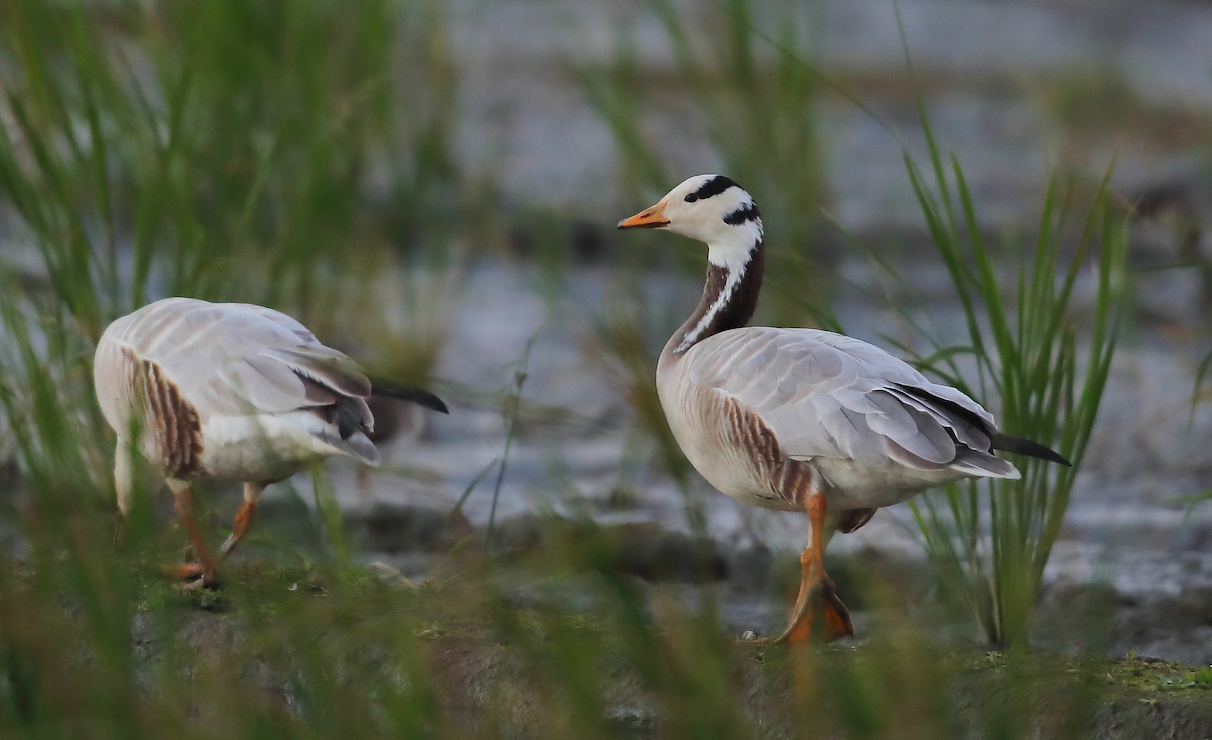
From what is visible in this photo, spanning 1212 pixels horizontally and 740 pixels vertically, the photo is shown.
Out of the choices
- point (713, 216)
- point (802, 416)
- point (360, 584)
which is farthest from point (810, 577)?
point (360, 584)

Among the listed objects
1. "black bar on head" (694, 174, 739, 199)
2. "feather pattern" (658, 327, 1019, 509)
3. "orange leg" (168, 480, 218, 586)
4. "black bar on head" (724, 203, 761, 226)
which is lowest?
"orange leg" (168, 480, 218, 586)

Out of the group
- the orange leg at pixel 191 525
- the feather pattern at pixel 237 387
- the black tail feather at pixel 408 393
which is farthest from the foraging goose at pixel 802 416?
the orange leg at pixel 191 525

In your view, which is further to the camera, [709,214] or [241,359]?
[709,214]

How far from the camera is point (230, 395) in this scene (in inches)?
113

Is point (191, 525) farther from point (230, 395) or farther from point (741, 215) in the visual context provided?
point (741, 215)

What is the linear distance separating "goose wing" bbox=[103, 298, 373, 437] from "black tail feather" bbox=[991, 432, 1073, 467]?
1.12m

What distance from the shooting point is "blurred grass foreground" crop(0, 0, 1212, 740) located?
2314 millimetres

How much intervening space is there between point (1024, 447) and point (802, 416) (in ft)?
1.27

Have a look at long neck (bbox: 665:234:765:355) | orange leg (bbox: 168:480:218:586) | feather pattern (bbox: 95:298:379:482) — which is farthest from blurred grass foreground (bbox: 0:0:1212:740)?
long neck (bbox: 665:234:765:355)

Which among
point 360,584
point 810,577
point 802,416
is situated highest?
point 802,416

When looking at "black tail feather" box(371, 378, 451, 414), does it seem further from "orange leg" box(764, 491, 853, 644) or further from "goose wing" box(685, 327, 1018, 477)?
"orange leg" box(764, 491, 853, 644)

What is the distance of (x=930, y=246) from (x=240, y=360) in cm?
551

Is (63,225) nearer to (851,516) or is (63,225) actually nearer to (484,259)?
(851,516)

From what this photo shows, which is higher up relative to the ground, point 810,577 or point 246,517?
point 810,577
